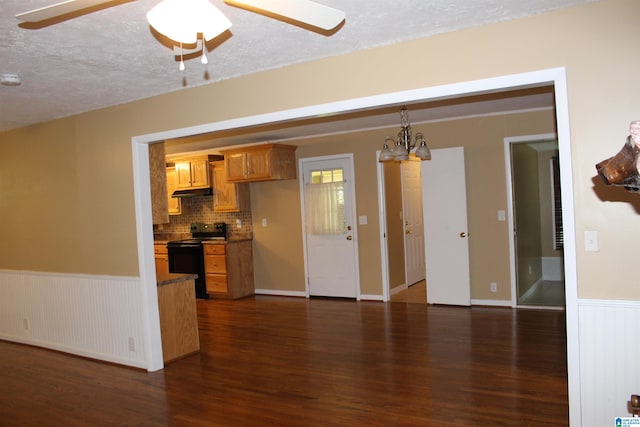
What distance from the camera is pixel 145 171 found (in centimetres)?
436

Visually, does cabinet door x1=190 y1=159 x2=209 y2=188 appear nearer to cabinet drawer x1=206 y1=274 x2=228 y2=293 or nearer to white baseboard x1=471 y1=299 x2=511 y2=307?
cabinet drawer x1=206 y1=274 x2=228 y2=293

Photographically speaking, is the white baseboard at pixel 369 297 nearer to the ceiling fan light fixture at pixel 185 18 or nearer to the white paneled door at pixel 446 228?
the white paneled door at pixel 446 228

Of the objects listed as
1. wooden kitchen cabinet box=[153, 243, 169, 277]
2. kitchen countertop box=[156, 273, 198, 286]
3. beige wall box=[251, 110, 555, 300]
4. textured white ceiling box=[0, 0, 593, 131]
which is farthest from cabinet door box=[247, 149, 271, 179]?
textured white ceiling box=[0, 0, 593, 131]

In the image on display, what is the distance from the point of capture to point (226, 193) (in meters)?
7.66

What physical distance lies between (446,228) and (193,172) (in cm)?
416

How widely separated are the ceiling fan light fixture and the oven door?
6.05 meters

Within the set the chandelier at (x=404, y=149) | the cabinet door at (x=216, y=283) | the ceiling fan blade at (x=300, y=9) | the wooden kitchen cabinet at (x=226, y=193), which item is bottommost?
the cabinet door at (x=216, y=283)

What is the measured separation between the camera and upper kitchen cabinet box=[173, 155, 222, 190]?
776 cm

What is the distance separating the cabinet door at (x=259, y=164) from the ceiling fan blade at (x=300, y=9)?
5.11 meters

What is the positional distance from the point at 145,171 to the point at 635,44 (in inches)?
147

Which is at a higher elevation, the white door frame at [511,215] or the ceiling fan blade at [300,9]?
the ceiling fan blade at [300,9]

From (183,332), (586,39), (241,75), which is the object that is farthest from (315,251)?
(586,39)

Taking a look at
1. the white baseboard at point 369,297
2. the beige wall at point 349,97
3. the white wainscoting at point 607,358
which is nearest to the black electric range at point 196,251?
the white baseboard at point 369,297

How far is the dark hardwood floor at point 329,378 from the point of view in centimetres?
326
